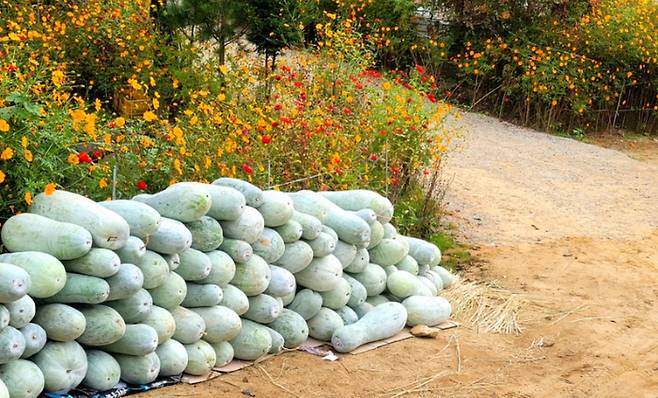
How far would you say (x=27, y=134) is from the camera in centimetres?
444

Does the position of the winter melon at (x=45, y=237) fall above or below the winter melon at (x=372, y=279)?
above

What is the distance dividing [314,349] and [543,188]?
5.33 meters

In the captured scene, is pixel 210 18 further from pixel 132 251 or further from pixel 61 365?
pixel 61 365

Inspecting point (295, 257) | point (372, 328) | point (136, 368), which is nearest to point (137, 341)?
point (136, 368)

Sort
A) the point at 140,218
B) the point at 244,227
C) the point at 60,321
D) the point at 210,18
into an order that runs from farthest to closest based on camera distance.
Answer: the point at 210,18 < the point at 244,227 < the point at 140,218 < the point at 60,321

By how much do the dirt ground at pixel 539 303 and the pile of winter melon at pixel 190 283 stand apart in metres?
0.18

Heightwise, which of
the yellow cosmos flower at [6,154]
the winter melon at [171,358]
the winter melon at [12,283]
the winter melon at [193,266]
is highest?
the yellow cosmos flower at [6,154]

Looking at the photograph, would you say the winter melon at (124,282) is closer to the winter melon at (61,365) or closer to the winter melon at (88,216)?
the winter melon at (88,216)

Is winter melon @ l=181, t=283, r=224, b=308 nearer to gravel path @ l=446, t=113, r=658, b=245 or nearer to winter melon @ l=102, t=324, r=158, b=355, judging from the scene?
winter melon @ l=102, t=324, r=158, b=355

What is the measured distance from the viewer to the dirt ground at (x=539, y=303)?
186 inches

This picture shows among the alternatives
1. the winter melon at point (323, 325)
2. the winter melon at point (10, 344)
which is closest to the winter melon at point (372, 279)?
the winter melon at point (323, 325)

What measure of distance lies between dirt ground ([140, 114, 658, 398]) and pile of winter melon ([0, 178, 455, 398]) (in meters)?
0.18

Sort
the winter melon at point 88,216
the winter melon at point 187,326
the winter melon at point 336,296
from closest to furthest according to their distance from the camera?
the winter melon at point 88,216 → the winter melon at point 187,326 → the winter melon at point 336,296

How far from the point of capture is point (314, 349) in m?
5.02
